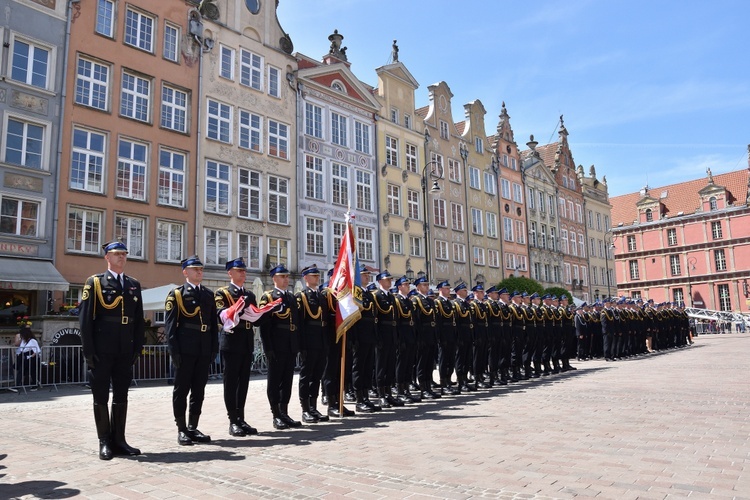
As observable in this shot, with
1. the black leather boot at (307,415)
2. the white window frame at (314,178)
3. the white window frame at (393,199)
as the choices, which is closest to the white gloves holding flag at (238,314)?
the black leather boot at (307,415)

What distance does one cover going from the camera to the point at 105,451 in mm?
6531

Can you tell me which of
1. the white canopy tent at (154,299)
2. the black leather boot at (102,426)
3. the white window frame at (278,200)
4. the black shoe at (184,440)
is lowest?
the black shoe at (184,440)

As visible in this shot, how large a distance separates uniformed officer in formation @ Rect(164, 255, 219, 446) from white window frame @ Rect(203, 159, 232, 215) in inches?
751

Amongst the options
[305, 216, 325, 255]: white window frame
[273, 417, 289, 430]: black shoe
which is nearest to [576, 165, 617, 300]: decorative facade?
[305, 216, 325, 255]: white window frame

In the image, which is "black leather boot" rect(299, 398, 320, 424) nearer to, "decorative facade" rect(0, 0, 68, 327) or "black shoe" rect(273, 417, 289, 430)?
"black shoe" rect(273, 417, 289, 430)

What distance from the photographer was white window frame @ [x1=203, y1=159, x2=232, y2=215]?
86.2 feet

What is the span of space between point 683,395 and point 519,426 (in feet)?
15.3

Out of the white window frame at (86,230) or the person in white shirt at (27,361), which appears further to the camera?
the white window frame at (86,230)

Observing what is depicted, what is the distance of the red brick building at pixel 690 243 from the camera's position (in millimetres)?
67812

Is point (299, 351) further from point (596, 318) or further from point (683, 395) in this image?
point (596, 318)

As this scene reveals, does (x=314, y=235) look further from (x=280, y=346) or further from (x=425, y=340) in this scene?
(x=280, y=346)

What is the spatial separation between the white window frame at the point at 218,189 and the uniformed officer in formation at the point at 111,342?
19437 mm

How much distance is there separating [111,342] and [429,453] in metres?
3.64

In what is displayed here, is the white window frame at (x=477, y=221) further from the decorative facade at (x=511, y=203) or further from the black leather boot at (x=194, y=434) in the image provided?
the black leather boot at (x=194, y=434)
